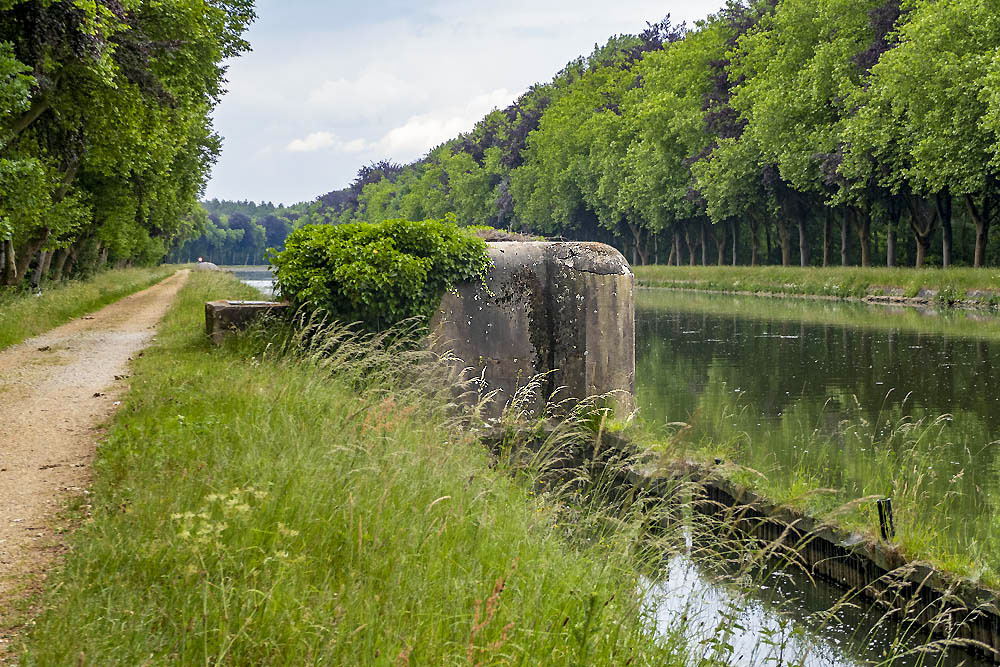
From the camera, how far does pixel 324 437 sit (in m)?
6.09

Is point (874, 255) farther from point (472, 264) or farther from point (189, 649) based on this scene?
point (189, 649)

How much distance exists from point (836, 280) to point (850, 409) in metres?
23.1

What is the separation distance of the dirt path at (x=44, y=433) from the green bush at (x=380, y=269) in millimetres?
2538

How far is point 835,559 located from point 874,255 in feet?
148

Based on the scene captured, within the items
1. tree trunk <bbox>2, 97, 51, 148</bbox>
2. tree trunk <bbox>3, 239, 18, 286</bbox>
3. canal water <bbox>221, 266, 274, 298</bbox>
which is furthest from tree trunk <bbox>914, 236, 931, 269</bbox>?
tree trunk <bbox>3, 239, 18, 286</bbox>

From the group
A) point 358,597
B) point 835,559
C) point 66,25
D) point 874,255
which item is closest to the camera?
point 358,597

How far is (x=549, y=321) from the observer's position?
11.0 metres

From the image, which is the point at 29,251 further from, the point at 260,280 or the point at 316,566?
the point at 260,280

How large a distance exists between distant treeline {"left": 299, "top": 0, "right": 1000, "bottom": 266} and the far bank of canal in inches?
280

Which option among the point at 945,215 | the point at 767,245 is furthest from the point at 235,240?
the point at 945,215

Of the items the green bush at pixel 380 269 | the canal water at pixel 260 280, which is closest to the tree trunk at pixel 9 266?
the canal water at pixel 260 280

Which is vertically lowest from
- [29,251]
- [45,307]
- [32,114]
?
[45,307]

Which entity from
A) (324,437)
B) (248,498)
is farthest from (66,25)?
(248,498)

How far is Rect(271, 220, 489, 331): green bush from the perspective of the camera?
1033 centimetres
